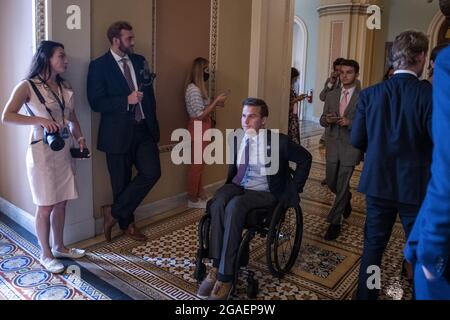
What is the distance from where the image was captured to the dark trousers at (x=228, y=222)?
91.4 inches

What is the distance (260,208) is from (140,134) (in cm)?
121

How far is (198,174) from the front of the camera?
409cm

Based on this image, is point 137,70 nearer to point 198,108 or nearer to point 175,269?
point 198,108

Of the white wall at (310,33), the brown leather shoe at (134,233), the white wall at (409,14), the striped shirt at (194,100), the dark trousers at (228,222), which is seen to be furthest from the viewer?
the white wall at (310,33)

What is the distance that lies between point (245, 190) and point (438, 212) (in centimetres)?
179

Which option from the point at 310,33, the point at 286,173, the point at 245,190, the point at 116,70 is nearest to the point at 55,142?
the point at 116,70

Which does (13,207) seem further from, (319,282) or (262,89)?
(262,89)

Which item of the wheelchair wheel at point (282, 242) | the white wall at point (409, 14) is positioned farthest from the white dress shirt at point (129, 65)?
the white wall at point (409, 14)

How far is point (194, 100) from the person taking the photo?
383 cm

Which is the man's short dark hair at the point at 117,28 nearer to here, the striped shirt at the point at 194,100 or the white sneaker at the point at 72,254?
the striped shirt at the point at 194,100

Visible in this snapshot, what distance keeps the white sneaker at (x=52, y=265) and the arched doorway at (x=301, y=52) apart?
31.8 feet

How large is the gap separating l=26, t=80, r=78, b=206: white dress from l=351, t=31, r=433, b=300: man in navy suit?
6.09 feet
